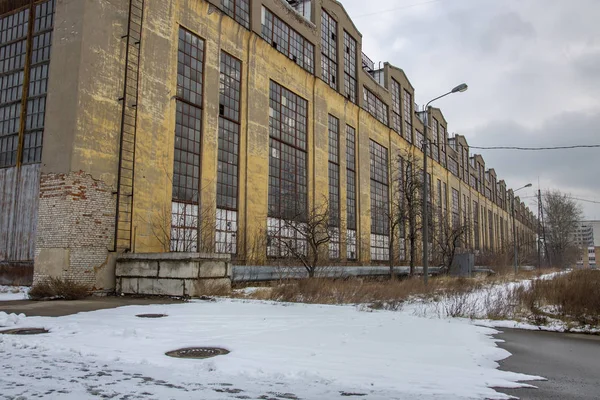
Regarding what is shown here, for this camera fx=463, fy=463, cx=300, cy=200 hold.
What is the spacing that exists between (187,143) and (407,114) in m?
32.0

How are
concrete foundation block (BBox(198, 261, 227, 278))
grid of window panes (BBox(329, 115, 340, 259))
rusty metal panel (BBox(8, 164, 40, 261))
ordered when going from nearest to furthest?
1. concrete foundation block (BBox(198, 261, 227, 278))
2. rusty metal panel (BBox(8, 164, 40, 261))
3. grid of window panes (BBox(329, 115, 340, 259))

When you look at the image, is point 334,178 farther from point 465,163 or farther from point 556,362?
point 465,163

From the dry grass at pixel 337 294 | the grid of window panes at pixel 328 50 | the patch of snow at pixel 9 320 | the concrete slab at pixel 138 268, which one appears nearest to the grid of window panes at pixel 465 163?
the grid of window panes at pixel 328 50

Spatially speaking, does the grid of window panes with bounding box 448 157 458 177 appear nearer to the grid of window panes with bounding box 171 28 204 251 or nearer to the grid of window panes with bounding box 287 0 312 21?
the grid of window panes with bounding box 287 0 312 21

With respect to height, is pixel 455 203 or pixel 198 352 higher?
pixel 455 203

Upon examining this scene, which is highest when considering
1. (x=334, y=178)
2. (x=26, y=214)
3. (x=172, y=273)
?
(x=334, y=178)

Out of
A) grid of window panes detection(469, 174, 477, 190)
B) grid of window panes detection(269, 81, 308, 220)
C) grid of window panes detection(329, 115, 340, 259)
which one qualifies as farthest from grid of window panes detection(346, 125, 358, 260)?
grid of window panes detection(469, 174, 477, 190)

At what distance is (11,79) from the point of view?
18.2 meters

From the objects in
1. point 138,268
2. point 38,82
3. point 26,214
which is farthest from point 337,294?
point 38,82

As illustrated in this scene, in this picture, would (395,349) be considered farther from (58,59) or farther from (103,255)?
(58,59)

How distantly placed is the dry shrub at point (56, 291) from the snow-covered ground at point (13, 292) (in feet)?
2.34

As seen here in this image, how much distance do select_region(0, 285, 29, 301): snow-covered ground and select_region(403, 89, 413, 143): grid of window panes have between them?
3727 cm

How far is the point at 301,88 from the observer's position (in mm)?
28219

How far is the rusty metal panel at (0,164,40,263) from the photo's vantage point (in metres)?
16.3
